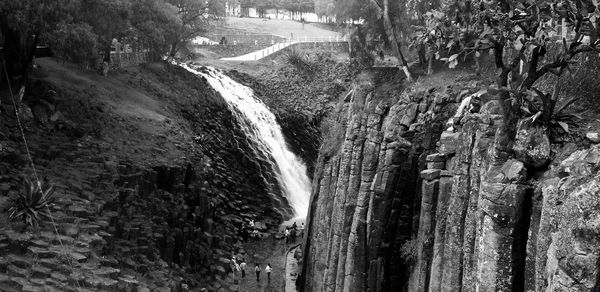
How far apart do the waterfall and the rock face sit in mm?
10501

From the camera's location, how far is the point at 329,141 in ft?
102

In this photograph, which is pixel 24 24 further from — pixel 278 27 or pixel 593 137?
pixel 278 27

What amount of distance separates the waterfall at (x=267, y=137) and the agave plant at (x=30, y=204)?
70.4 feet

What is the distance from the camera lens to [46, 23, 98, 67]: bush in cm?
2339

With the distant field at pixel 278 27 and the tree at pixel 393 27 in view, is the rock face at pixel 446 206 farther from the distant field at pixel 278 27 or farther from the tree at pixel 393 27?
the distant field at pixel 278 27

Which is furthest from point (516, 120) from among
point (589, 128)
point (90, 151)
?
point (90, 151)


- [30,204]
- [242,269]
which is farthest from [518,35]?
[242,269]

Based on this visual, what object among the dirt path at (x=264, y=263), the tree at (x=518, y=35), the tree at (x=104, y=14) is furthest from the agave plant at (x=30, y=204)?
the tree at (x=518, y=35)

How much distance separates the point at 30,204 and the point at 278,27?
6823 centimetres

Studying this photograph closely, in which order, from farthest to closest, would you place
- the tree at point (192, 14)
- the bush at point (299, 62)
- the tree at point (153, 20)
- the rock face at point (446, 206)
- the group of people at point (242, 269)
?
1. the bush at point (299, 62)
2. the tree at point (192, 14)
3. the tree at point (153, 20)
4. the group of people at point (242, 269)
5. the rock face at point (446, 206)

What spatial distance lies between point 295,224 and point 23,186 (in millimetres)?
18748

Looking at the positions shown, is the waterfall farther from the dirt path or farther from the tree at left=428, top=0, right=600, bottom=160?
the tree at left=428, top=0, right=600, bottom=160

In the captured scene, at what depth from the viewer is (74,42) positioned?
23.9 metres

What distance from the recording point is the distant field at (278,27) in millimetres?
79750
